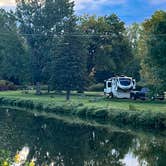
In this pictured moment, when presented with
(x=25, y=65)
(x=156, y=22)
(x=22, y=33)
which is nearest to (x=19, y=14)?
(x=22, y=33)

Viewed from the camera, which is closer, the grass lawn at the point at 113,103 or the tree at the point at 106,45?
the grass lawn at the point at 113,103

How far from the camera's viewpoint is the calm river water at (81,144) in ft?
72.5

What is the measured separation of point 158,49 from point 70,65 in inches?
747

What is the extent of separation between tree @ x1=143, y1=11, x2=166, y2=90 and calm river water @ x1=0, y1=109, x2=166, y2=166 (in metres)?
5.83

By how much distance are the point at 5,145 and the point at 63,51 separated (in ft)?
105

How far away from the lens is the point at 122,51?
237 ft

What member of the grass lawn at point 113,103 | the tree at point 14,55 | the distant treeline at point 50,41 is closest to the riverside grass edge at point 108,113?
the grass lawn at point 113,103

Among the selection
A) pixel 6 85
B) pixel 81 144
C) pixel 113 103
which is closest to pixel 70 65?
pixel 113 103

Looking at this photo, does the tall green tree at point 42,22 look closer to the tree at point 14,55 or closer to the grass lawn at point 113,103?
the tree at point 14,55

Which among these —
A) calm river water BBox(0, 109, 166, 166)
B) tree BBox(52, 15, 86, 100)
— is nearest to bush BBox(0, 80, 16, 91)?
tree BBox(52, 15, 86, 100)

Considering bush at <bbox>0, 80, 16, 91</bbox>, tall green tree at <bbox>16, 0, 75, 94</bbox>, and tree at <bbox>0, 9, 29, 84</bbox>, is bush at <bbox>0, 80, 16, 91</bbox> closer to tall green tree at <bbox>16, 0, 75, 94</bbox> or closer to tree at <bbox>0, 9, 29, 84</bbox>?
tree at <bbox>0, 9, 29, 84</bbox>

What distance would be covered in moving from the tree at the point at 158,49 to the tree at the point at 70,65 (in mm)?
16126

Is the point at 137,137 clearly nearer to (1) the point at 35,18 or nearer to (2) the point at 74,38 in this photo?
(2) the point at 74,38

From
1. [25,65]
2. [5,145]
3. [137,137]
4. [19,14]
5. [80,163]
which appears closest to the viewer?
[80,163]
